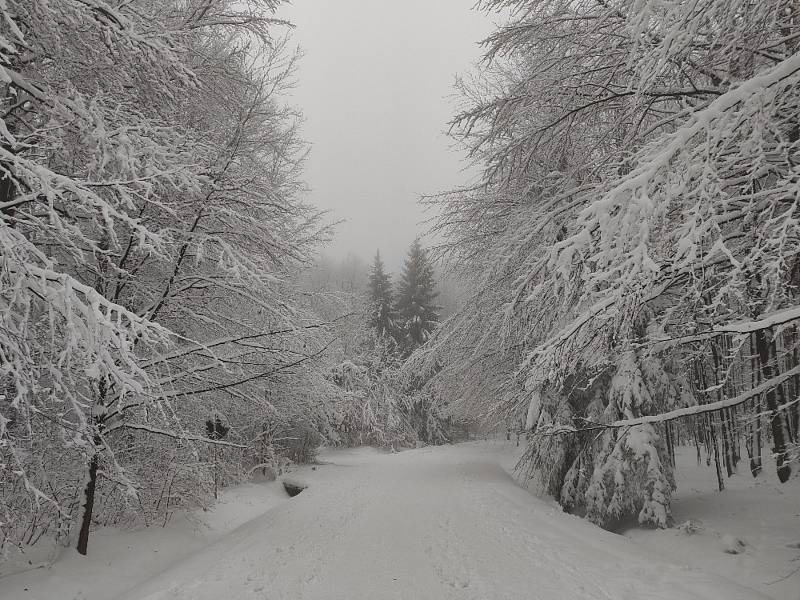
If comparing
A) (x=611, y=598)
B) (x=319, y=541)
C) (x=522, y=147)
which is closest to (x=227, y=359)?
(x=319, y=541)

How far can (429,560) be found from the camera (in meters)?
5.73

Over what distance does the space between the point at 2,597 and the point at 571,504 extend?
857cm

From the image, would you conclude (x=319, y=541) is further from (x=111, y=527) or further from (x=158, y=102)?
(x=158, y=102)

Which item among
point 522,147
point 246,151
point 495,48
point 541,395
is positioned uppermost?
point 495,48

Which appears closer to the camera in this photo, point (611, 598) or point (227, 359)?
point (611, 598)

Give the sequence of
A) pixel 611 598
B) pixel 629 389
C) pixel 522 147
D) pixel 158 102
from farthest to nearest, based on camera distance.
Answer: pixel 629 389 → pixel 522 147 → pixel 158 102 → pixel 611 598

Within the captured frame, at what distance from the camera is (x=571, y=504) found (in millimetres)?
9336

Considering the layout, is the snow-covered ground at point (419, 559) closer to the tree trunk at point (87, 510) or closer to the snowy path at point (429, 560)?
the snowy path at point (429, 560)

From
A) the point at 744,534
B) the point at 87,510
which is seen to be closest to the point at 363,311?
the point at 87,510

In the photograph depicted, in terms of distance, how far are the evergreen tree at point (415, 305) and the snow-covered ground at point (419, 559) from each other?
24.2 meters

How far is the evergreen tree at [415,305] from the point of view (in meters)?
33.5

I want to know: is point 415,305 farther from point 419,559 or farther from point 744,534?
point 419,559

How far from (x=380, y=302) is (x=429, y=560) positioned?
93.9 feet

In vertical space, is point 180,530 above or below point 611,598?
below
